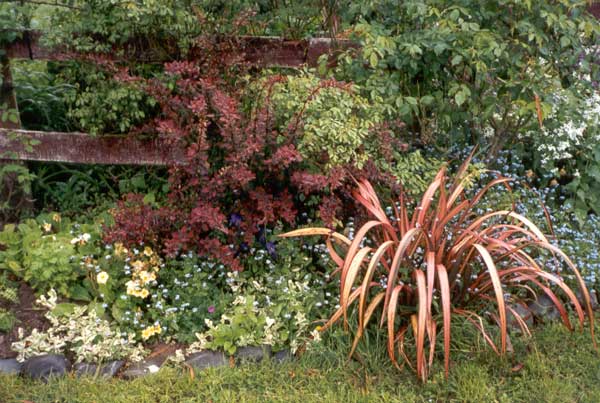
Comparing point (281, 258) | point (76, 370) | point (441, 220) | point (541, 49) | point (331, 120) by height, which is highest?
point (541, 49)

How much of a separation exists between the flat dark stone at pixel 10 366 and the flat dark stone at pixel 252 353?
1.16 metres

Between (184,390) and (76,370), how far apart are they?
24.4 inches

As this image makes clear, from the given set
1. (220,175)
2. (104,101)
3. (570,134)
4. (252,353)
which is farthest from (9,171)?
(570,134)

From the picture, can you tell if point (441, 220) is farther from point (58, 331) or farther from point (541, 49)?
point (58, 331)

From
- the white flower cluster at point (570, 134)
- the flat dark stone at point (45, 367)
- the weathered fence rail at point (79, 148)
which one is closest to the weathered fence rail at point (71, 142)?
the weathered fence rail at point (79, 148)

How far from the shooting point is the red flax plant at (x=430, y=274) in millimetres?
3371

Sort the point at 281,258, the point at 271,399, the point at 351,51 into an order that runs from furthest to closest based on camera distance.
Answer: the point at 351,51 < the point at 281,258 < the point at 271,399

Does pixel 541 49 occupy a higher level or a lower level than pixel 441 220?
higher

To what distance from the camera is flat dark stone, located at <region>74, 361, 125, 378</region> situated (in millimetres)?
3636

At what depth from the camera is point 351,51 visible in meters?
4.74

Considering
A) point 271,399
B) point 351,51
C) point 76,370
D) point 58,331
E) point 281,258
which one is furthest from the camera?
point 351,51

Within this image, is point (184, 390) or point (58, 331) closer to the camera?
point (184, 390)

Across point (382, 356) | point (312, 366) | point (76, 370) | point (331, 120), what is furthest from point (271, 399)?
point (331, 120)

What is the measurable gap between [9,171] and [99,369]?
65.5 inches
